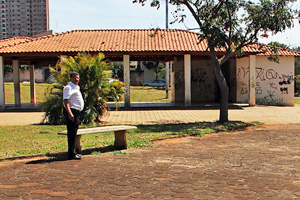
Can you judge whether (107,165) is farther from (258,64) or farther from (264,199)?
(258,64)

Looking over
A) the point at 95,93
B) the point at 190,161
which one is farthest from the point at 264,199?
the point at 95,93

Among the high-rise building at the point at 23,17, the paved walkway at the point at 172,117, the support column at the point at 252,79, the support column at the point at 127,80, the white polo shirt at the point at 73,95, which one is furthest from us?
the high-rise building at the point at 23,17

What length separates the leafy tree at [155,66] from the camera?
51088 mm

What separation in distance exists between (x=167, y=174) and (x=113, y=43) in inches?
589

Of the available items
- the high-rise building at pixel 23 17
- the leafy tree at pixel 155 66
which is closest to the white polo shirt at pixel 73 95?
the leafy tree at pixel 155 66

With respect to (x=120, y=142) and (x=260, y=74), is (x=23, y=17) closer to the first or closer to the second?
(x=260, y=74)

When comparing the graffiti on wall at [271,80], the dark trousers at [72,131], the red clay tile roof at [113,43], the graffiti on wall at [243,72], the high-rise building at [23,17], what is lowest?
the dark trousers at [72,131]

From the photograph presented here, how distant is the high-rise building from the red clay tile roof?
9815 cm

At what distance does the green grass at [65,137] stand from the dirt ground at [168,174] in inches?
24.3

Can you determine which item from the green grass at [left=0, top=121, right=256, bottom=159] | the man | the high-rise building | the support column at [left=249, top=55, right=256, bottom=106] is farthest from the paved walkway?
the high-rise building

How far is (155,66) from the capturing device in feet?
170

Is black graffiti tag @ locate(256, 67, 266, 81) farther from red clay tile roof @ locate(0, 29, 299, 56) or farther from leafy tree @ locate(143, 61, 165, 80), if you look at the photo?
leafy tree @ locate(143, 61, 165, 80)

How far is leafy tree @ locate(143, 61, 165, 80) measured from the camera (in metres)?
51.1

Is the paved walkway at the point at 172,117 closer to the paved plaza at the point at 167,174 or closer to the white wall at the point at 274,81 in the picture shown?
the white wall at the point at 274,81
